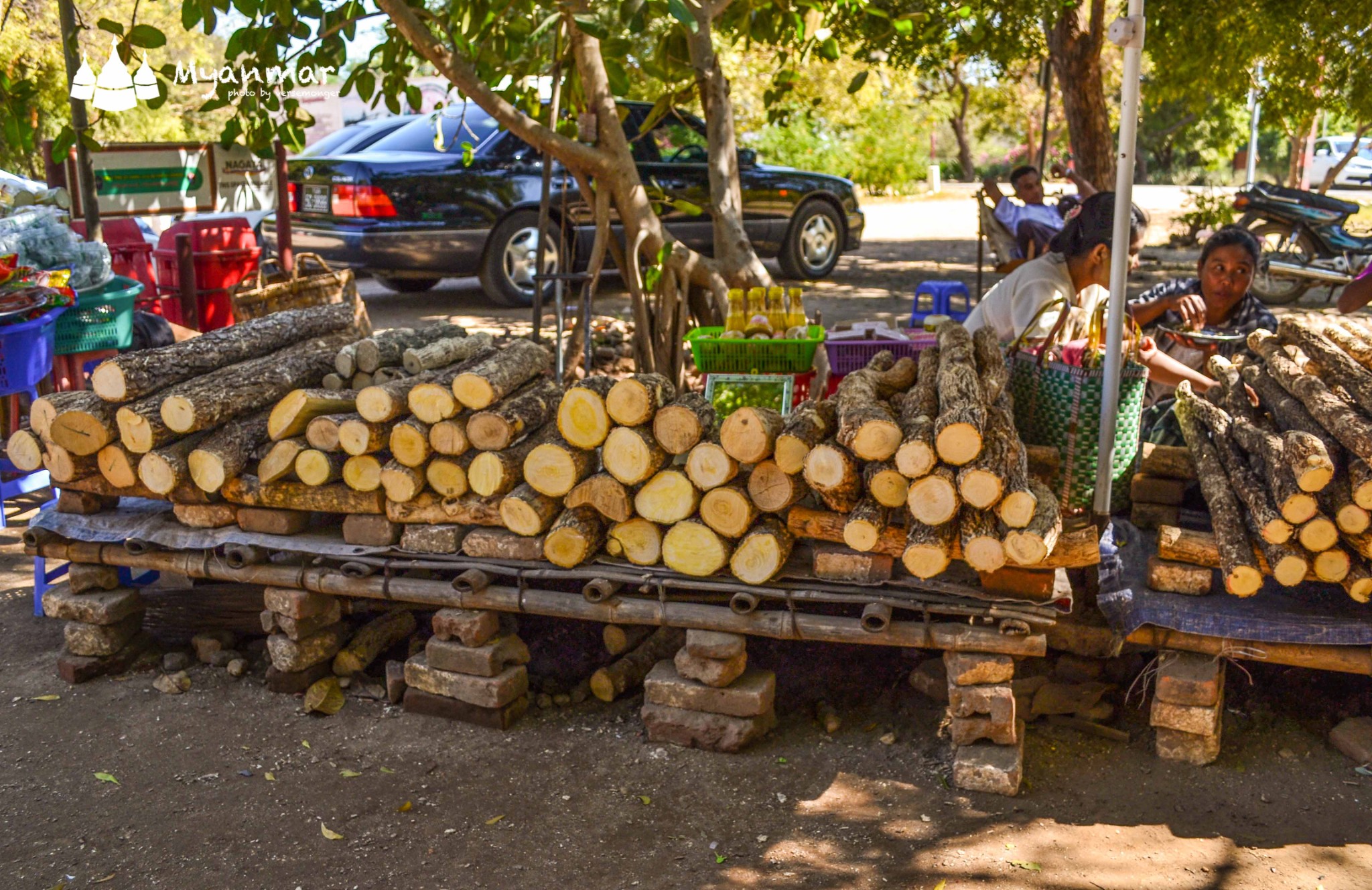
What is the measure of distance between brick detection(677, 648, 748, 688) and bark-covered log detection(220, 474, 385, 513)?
121 cm

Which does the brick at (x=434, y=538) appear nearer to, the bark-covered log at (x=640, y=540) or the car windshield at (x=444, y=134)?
the bark-covered log at (x=640, y=540)

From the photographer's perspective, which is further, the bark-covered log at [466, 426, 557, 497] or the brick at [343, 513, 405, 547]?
the brick at [343, 513, 405, 547]

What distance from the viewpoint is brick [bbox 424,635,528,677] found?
3.93 metres

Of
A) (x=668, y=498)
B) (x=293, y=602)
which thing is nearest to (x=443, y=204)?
(x=293, y=602)

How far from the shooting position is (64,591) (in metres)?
4.51

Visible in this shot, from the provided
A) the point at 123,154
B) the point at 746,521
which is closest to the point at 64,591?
the point at 746,521

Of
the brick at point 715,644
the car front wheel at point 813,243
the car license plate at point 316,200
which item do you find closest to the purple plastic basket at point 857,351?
the brick at point 715,644

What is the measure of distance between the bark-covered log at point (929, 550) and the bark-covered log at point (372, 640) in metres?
2.14

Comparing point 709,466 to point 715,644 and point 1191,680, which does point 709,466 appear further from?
point 1191,680

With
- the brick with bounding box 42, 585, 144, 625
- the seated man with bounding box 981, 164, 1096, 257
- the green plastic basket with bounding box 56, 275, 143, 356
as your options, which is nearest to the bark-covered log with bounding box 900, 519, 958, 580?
the brick with bounding box 42, 585, 144, 625

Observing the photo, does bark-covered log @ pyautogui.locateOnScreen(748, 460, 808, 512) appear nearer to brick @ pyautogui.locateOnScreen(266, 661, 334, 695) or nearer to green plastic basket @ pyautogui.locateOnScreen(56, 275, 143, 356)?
brick @ pyautogui.locateOnScreen(266, 661, 334, 695)

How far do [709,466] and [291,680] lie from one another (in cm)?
179

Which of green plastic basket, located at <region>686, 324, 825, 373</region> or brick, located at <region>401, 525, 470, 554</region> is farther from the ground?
green plastic basket, located at <region>686, 324, 825, 373</region>

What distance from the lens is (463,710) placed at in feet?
13.1
